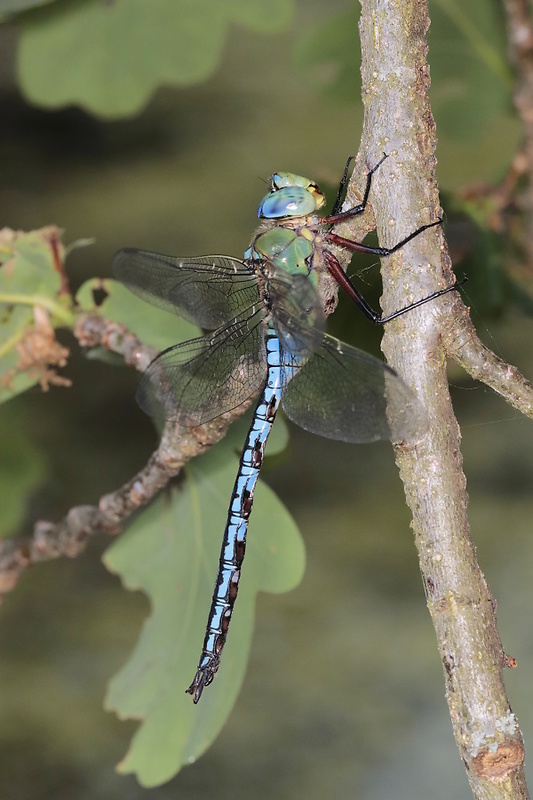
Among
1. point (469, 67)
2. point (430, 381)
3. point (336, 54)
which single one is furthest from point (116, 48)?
point (430, 381)

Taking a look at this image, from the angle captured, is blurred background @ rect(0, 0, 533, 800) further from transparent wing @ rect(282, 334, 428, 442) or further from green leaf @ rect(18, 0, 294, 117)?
transparent wing @ rect(282, 334, 428, 442)

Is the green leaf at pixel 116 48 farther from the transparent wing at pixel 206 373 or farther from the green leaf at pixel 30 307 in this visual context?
the transparent wing at pixel 206 373

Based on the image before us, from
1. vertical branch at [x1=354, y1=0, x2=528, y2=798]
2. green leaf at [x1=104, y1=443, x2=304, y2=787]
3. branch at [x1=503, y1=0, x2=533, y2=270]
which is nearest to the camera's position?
vertical branch at [x1=354, y1=0, x2=528, y2=798]

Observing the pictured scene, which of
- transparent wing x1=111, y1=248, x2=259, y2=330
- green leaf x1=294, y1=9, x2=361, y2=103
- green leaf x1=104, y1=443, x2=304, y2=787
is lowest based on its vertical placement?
green leaf x1=104, y1=443, x2=304, y2=787

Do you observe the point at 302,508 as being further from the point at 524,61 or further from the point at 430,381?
the point at 430,381

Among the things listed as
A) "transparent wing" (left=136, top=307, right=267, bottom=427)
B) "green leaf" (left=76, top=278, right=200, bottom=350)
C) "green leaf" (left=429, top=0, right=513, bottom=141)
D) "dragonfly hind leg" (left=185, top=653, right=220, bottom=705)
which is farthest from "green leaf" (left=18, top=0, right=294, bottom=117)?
"dragonfly hind leg" (left=185, top=653, right=220, bottom=705)

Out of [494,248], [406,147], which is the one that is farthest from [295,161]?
[406,147]
